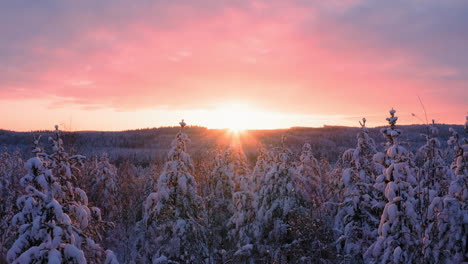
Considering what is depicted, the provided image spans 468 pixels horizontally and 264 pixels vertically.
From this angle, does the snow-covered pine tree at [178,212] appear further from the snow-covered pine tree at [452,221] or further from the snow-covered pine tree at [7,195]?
the snow-covered pine tree at [452,221]

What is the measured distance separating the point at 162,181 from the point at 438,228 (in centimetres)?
730

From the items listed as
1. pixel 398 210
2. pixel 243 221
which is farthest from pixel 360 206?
pixel 243 221

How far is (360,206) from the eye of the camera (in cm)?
1138

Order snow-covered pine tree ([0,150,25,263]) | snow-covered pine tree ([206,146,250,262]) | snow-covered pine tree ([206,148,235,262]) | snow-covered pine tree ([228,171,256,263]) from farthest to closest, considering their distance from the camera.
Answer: snow-covered pine tree ([206,146,250,262]), snow-covered pine tree ([206,148,235,262]), snow-covered pine tree ([0,150,25,263]), snow-covered pine tree ([228,171,256,263])

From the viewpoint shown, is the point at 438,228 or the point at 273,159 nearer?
the point at 438,228

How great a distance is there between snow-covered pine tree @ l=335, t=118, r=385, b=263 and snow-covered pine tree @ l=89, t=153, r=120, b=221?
1459 centimetres

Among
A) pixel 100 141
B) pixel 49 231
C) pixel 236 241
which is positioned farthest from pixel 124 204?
pixel 100 141

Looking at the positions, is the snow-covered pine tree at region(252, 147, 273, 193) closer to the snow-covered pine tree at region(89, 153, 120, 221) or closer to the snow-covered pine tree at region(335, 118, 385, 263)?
the snow-covered pine tree at region(335, 118, 385, 263)

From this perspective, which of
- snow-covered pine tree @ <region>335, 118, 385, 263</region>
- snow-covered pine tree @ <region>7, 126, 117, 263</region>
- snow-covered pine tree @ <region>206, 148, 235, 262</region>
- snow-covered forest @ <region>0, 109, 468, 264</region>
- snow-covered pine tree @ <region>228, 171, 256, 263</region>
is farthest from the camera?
snow-covered pine tree @ <region>206, 148, 235, 262</region>

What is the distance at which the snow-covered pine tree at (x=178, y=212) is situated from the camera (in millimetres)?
10438

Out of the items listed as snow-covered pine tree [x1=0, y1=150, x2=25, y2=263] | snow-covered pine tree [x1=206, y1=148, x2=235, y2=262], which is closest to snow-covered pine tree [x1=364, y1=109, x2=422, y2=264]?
snow-covered pine tree [x1=206, y1=148, x2=235, y2=262]

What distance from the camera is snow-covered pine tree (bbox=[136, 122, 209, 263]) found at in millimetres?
10438

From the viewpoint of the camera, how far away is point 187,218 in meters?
10.7

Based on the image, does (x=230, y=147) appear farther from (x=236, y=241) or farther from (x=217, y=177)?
(x=236, y=241)
